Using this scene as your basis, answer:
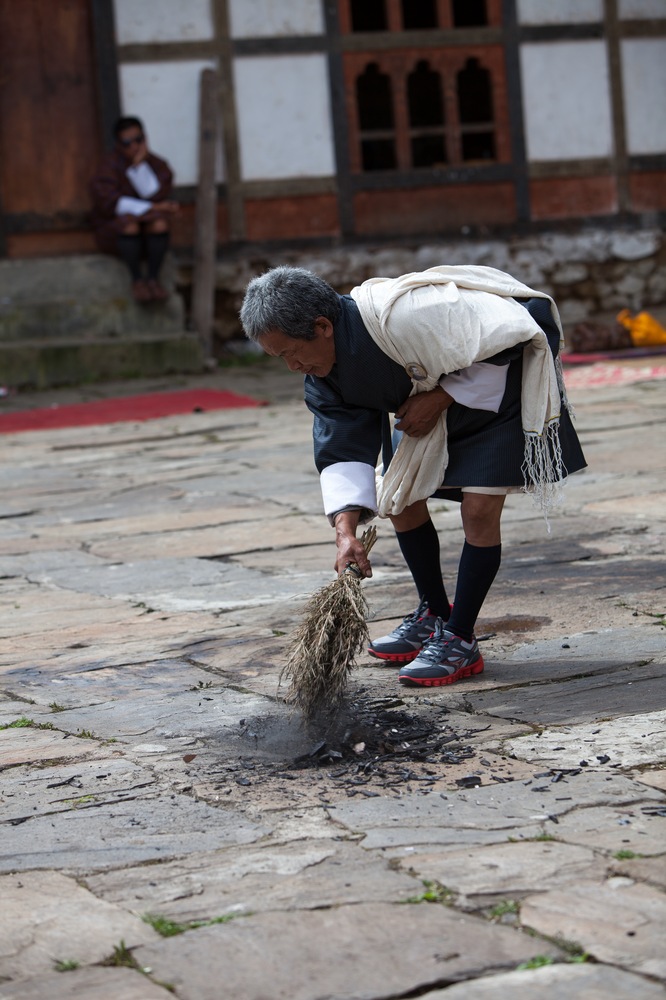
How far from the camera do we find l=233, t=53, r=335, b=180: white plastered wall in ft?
39.4

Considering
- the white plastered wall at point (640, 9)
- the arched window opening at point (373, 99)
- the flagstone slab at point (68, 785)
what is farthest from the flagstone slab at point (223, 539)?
the white plastered wall at point (640, 9)

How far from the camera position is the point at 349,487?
3.55 meters

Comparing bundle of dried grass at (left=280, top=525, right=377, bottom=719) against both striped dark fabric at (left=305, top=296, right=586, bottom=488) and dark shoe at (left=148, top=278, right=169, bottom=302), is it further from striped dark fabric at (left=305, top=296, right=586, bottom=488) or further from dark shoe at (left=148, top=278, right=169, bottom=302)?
dark shoe at (left=148, top=278, right=169, bottom=302)

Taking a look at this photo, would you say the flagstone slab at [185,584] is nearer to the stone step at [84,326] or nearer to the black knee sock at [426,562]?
the black knee sock at [426,562]

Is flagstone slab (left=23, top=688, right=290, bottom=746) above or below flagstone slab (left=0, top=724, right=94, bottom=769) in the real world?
below

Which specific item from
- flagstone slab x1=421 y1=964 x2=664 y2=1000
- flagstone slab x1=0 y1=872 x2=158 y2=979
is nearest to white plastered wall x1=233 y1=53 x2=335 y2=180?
flagstone slab x1=0 y1=872 x2=158 y2=979

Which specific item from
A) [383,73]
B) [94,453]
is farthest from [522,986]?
[383,73]

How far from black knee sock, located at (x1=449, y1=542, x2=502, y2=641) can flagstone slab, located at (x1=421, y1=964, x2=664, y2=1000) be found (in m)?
1.69

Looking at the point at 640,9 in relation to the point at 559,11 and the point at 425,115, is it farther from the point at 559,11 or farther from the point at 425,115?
the point at 425,115

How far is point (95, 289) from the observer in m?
11.5

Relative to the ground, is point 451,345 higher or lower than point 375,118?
lower

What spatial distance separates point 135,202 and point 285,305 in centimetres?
826

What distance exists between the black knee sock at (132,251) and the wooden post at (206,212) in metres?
0.61

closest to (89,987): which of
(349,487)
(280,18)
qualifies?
(349,487)
